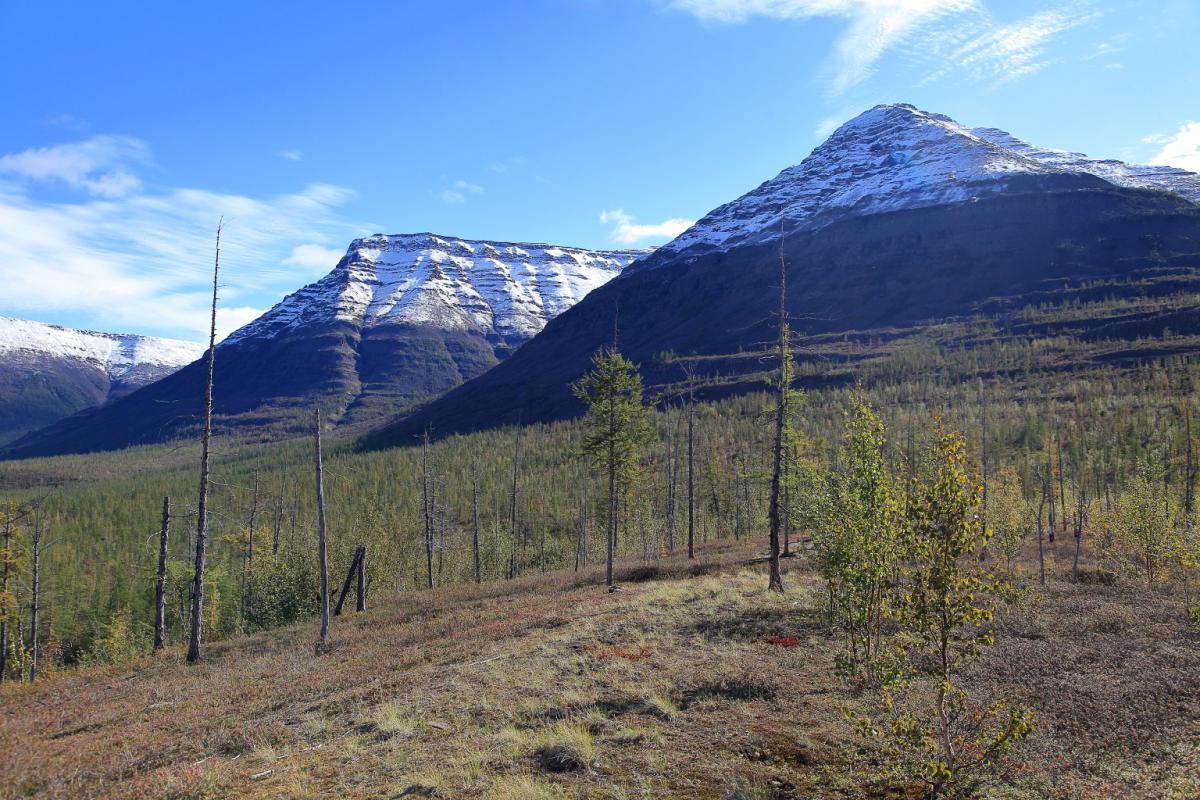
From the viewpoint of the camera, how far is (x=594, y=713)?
12273 mm

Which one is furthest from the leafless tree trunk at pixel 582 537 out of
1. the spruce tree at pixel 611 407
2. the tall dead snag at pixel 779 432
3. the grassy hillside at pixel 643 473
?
the tall dead snag at pixel 779 432

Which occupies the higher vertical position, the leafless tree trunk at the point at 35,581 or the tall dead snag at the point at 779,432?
the tall dead snag at the point at 779,432

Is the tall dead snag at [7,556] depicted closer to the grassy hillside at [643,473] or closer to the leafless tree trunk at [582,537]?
the grassy hillside at [643,473]

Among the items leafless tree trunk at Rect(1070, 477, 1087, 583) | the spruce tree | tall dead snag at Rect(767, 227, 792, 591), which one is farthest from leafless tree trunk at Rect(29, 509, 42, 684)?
leafless tree trunk at Rect(1070, 477, 1087, 583)

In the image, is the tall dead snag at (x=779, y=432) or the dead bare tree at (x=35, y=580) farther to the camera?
the dead bare tree at (x=35, y=580)

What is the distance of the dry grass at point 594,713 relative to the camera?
956 cm

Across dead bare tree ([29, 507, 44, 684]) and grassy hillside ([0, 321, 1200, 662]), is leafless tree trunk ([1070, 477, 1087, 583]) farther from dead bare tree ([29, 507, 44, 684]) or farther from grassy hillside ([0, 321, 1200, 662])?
dead bare tree ([29, 507, 44, 684])

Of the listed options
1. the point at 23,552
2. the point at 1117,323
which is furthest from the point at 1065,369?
the point at 23,552

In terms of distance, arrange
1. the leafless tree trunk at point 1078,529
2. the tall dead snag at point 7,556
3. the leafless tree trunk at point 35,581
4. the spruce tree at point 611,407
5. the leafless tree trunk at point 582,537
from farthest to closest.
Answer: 1. the leafless tree trunk at point 582,537
2. the leafless tree trunk at point 35,581
3. the tall dead snag at point 7,556
4. the leafless tree trunk at point 1078,529
5. the spruce tree at point 611,407

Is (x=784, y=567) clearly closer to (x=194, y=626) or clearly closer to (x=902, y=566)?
(x=902, y=566)

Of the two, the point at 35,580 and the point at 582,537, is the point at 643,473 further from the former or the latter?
the point at 35,580

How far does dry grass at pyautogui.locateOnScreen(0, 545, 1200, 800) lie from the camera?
31.4ft

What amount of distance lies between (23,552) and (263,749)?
36180mm

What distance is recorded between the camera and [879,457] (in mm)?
13523
